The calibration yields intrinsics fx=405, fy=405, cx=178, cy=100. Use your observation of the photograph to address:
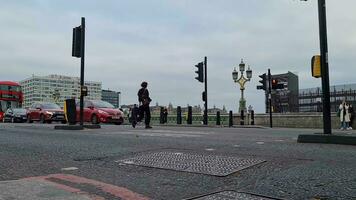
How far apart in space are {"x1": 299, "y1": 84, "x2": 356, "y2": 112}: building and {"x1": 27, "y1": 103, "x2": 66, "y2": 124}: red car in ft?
61.2

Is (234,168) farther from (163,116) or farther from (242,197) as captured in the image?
(163,116)

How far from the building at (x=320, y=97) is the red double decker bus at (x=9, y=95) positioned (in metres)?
26.6

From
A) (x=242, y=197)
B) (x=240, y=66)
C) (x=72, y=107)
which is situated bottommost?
(x=242, y=197)

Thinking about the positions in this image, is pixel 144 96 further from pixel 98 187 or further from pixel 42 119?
pixel 42 119

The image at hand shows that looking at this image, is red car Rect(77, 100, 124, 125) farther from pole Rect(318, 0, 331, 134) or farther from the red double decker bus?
the red double decker bus

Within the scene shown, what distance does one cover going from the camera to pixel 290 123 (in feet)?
92.6

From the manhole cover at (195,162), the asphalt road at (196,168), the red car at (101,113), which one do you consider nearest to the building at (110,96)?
the red car at (101,113)

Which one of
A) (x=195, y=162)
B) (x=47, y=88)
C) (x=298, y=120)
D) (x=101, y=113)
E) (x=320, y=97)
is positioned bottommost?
(x=195, y=162)

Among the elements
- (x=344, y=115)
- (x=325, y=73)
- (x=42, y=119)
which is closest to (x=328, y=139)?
(x=325, y=73)

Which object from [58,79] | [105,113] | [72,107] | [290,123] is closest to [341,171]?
[72,107]

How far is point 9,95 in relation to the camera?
38406mm

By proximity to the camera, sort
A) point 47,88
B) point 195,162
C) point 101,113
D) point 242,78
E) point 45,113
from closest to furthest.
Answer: point 195,162 → point 101,113 → point 45,113 → point 242,78 → point 47,88

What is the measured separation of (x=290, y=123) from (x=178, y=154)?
76.5 feet

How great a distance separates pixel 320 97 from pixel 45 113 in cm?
1959
